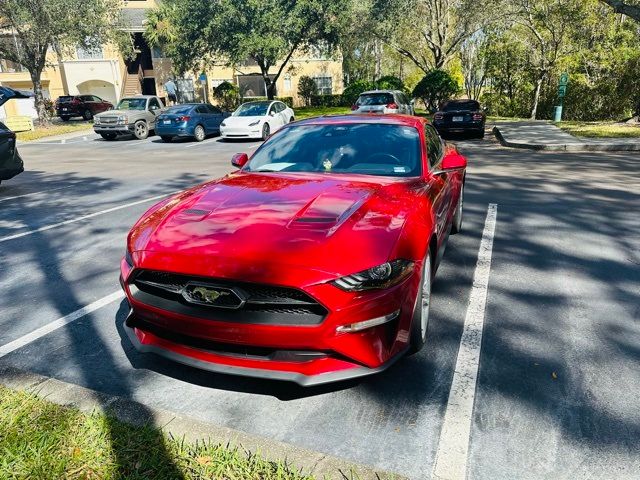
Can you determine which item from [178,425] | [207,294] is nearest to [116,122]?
[207,294]

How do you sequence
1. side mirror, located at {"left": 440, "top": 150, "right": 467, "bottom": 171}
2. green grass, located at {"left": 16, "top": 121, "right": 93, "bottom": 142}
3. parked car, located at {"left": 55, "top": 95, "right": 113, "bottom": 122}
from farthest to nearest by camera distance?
parked car, located at {"left": 55, "top": 95, "right": 113, "bottom": 122} → green grass, located at {"left": 16, "top": 121, "right": 93, "bottom": 142} → side mirror, located at {"left": 440, "top": 150, "right": 467, "bottom": 171}

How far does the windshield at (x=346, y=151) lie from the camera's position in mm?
4051

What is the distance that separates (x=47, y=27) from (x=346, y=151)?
78.7 ft

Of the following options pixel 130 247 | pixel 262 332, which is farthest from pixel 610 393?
pixel 130 247

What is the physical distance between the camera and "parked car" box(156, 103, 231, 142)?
18.4 meters

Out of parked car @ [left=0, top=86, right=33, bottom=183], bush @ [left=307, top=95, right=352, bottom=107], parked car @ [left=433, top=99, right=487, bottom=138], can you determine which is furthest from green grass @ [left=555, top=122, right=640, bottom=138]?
bush @ [left=307, top=95, right=352, bottom=107]

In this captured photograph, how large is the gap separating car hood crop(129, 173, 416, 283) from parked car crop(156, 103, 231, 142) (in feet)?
52.1

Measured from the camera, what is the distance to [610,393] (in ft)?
9.11

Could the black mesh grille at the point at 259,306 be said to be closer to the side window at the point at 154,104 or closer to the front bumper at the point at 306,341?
the front bumper at the point at 306,341

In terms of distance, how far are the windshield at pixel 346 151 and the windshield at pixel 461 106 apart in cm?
1393

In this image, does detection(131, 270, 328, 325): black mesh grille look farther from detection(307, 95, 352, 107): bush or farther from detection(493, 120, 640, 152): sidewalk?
detection(307, 95, 352, 107): bush

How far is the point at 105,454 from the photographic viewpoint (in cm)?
234

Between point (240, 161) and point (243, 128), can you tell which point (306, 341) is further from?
point (243, 128)

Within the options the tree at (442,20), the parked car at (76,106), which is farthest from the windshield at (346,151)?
the parked car at (76,106)
